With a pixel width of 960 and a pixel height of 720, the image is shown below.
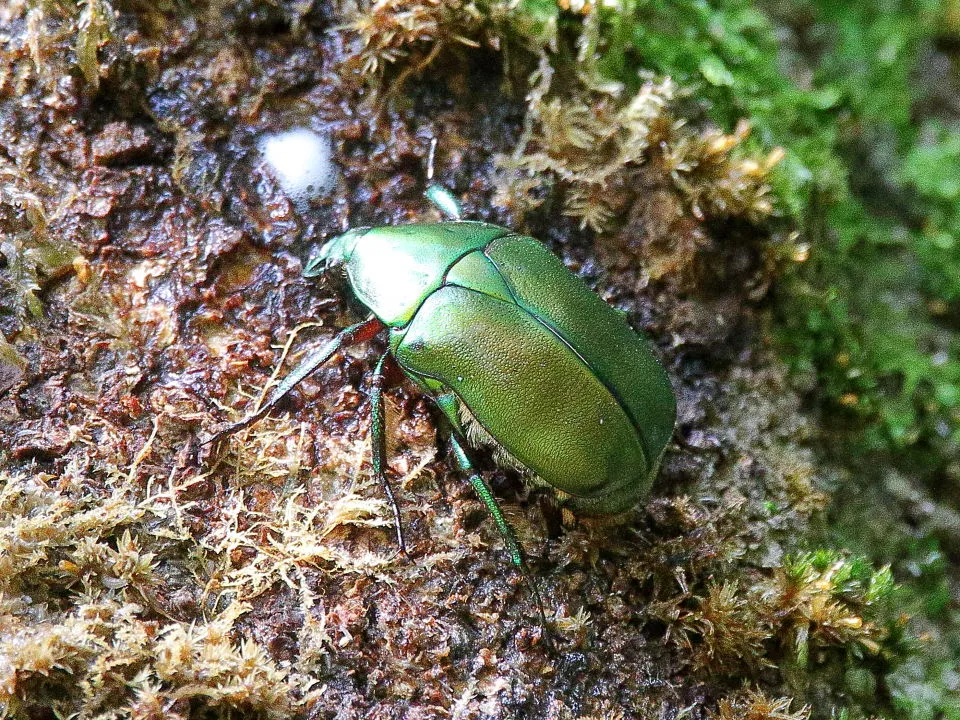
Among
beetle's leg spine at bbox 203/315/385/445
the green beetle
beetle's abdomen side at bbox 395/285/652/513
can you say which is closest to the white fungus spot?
the green beetle

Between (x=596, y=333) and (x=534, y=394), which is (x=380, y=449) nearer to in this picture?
(x=534, y=394)

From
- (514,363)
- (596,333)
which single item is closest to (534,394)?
(514,363)

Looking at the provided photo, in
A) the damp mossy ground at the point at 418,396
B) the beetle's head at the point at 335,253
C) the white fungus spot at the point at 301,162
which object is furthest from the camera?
the white fungus spot at the point at 301,162

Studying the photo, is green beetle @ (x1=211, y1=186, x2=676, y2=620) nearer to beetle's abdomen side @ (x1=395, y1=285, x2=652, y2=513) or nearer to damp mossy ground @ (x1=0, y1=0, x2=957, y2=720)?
beetle's abdomen side @ (x1=395, y1=285, x2=652, y2=513)

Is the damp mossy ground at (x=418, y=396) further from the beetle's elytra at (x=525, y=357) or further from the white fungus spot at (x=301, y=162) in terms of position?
the beetle's elytra at (x=525, y=357)

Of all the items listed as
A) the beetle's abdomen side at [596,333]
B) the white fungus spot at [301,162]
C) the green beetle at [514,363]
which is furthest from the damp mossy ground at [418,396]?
the beetle's abdomen side at [596,333]
